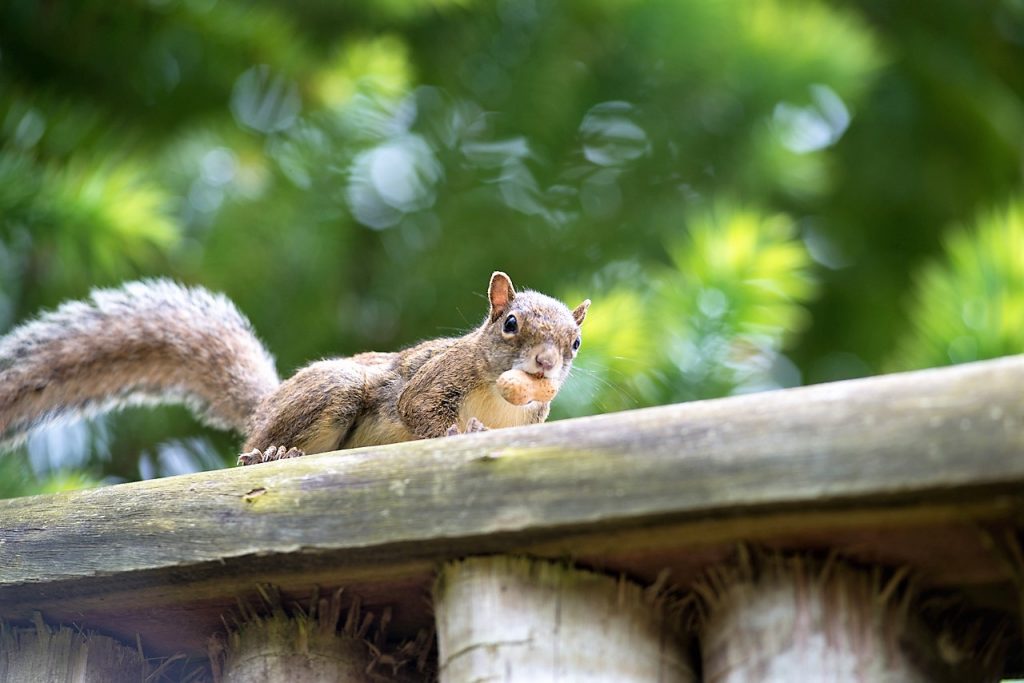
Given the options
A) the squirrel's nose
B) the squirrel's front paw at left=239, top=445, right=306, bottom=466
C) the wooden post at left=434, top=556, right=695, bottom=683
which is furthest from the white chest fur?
the wooden post at left=434, top=556, right=695, bottom=683

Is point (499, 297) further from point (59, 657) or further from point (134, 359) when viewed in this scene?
point (59, 657)

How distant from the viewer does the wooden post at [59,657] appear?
152 cm

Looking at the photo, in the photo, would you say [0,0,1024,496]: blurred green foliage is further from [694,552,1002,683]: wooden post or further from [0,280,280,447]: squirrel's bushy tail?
[694,552,1002,683]: wooden post

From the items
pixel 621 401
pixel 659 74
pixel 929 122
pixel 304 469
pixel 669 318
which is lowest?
pixel 304 469

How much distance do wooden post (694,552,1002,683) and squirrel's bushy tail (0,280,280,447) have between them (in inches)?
50.6

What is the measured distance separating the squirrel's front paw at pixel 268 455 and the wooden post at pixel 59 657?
1.37ft

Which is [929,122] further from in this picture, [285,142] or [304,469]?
[304,469]

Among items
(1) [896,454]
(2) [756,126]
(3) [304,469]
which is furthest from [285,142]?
(1) [896,454]

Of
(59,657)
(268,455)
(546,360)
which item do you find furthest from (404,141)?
(59,657)

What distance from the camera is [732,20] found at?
3.42 m

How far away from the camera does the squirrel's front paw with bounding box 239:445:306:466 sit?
194 centimetres

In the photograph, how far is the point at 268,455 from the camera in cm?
200

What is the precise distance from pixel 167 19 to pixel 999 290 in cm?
185

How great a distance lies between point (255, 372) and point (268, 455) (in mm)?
476
